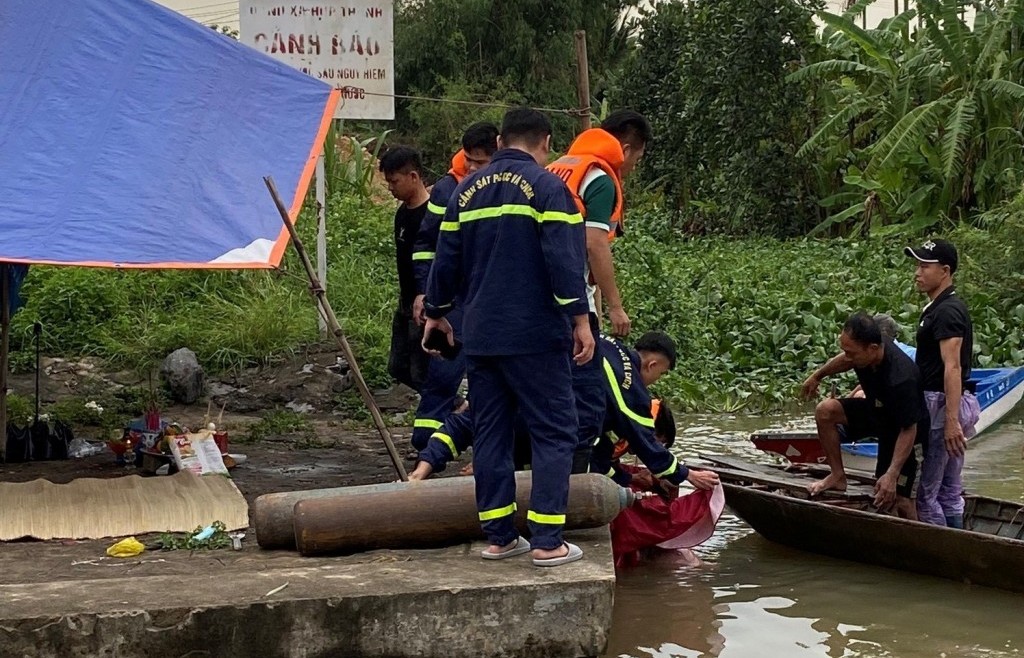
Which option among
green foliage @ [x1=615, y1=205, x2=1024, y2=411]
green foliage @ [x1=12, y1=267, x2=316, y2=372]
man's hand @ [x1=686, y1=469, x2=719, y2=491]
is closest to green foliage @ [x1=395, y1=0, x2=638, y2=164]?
green foliage @ [x1=615, y1=205, x2=1024, y2=411]

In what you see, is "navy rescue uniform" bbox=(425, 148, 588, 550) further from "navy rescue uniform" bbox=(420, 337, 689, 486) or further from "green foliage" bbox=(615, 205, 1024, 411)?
"green foliage" bbox=(615, 205, 1024, 411)

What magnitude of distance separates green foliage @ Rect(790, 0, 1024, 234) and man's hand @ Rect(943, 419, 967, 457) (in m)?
10.9

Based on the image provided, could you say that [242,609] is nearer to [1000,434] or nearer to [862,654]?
[862,654]

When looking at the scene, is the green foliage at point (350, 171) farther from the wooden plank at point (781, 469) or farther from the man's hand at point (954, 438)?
the man's hand at point (954, 438)

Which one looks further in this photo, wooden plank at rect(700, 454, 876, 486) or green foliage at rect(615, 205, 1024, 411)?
green foliage at rect(615, 205, 1024, 411)

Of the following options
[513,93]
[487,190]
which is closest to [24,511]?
[487,190]

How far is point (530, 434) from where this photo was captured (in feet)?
17.7

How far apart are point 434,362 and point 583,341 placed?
2193 mm

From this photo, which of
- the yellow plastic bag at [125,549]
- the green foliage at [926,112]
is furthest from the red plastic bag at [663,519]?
the green foliage at [926,112]

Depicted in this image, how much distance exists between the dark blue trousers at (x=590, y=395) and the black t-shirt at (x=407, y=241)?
1690 mm

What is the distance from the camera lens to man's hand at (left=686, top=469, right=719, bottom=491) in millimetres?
6586

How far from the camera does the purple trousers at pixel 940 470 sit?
22.7 feet

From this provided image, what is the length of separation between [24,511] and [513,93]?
18.4m

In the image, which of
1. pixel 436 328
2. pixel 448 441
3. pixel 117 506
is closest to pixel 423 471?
pixel 448 441
